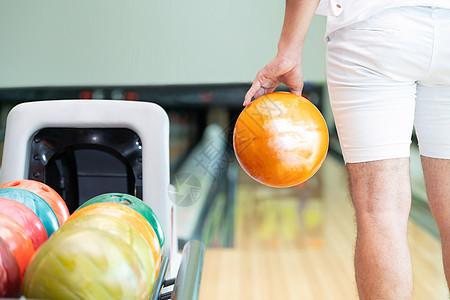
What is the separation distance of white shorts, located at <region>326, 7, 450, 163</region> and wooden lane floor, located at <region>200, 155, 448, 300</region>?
1.05 meters

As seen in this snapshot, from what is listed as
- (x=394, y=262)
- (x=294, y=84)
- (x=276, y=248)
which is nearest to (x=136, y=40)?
(x=276, y=248)

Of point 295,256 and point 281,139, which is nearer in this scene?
point 281,139

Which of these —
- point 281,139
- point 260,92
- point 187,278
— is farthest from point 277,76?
point 187,278

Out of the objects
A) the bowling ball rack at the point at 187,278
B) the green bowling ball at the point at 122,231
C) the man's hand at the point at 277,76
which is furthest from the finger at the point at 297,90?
the green bowling ball at the point at 122,231

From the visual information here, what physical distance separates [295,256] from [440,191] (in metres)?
1.39

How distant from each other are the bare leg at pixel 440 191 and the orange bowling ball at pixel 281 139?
231 millimetres

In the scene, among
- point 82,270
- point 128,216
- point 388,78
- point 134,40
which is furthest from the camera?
point 134,40

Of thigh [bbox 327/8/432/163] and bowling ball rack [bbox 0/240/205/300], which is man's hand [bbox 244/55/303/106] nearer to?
thigh [bbox 327/8/432/163]

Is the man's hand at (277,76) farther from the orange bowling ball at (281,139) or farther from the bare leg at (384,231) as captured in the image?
the bare leg at (384,231)

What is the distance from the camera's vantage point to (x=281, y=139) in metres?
0.81

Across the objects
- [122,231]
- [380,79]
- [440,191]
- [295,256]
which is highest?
[380,79]

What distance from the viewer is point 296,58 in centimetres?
87

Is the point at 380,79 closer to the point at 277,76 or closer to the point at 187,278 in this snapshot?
the point at 277,76

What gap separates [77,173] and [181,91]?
8.13ft
